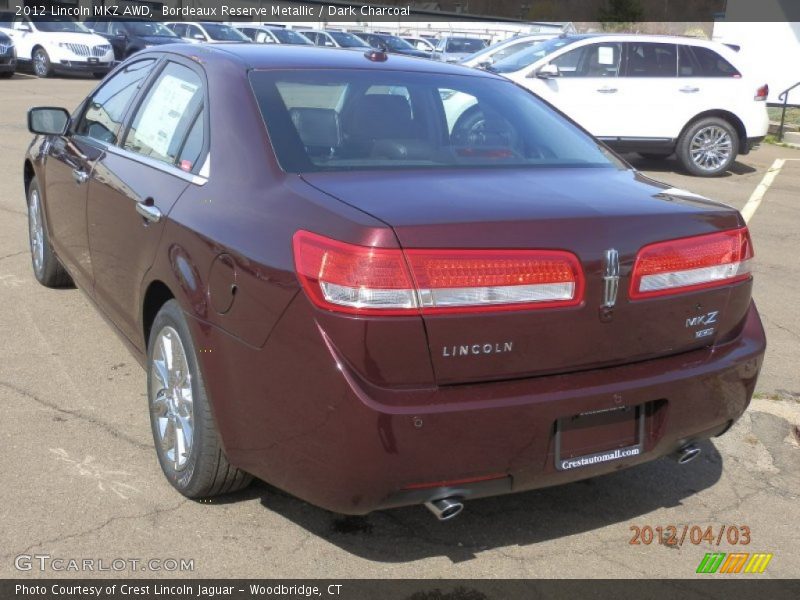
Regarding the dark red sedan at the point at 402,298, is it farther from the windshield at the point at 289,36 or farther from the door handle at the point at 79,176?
the windshield at the point at 289,36

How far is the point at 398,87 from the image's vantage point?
13.4ft

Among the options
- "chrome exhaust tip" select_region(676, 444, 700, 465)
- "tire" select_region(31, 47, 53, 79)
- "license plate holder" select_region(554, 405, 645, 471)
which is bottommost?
"chrome exhaust tip" select_region(676, 444, 700, 465)

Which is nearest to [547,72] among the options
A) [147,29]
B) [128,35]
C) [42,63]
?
[42,63]

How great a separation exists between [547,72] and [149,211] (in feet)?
32.2

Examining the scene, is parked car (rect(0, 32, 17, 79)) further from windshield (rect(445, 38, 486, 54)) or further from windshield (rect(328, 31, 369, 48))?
windshield (rect(445, 38, 486, 54))

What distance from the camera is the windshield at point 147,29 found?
27.6 meters

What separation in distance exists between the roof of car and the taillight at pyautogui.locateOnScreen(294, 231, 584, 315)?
133cm

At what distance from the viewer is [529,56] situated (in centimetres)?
1343

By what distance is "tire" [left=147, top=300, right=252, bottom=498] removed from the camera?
3385 mm

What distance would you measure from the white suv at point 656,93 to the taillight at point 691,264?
9754 mm

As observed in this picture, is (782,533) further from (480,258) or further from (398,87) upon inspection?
(398,87)

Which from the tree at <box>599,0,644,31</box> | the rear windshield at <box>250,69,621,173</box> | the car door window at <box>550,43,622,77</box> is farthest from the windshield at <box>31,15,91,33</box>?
the tree at <box>599,0,644,31</box>

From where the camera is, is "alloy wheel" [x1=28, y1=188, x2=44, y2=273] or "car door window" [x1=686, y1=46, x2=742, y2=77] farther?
"car door window" [x1=686, y1=46, x2=742, y2=77]
